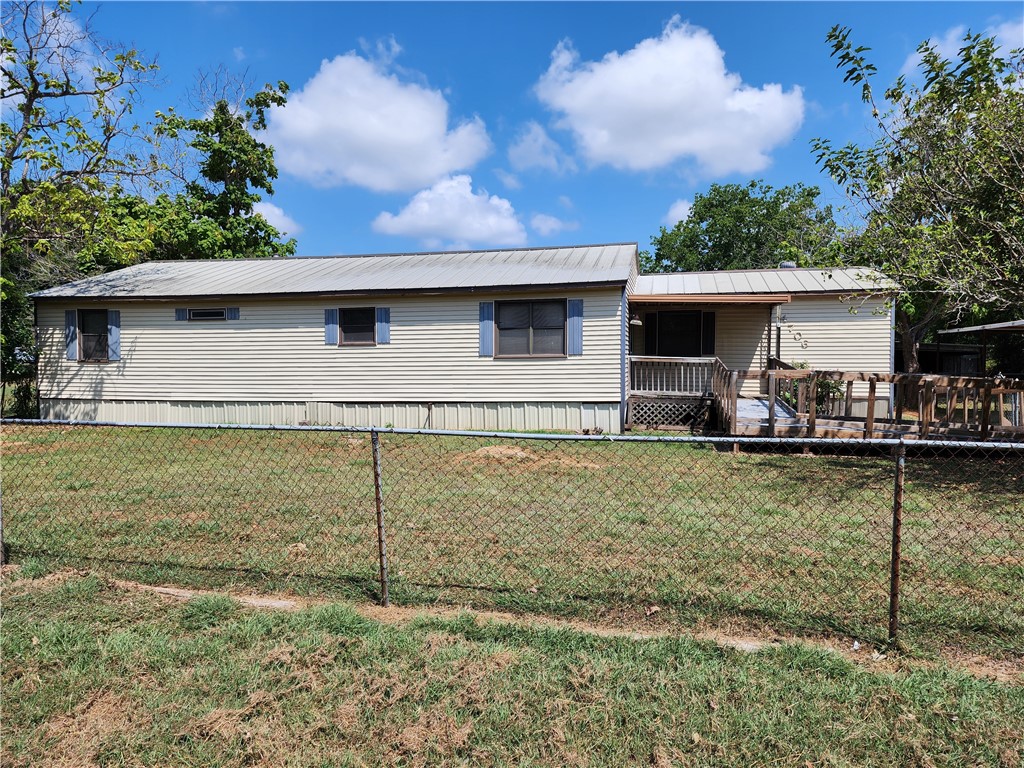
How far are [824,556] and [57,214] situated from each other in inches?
637

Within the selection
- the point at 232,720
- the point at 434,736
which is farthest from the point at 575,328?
the point at 232,720

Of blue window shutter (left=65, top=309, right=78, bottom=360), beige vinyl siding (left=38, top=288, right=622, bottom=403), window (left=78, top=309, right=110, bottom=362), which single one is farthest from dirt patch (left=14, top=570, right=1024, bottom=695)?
blue window shutter (left=65, top=309, right=78, bottom=360)

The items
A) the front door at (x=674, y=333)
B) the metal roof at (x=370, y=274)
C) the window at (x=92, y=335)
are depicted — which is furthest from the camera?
the front door at (x=674, y=333)

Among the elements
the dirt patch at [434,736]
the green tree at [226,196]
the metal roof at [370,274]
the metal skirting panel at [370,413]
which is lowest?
the dirt patch at [434,736]

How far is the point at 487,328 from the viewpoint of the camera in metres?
12.2

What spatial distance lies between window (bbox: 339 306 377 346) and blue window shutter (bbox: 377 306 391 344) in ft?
0.57

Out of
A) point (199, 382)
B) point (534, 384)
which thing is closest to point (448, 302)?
point (534, 384)

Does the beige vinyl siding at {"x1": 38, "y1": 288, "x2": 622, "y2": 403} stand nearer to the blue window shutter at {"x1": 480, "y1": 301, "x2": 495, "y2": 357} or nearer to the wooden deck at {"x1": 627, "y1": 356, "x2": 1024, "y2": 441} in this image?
the blue window shutter at {"x1": 480, "y1": 301, "x2": 495, "y2": 357}

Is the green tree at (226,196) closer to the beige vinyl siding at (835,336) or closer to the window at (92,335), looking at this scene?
the window at (92,335)

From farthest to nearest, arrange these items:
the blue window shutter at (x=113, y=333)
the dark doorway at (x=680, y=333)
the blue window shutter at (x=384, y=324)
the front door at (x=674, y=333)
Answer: the front door at (x=674, y=333), the dark doorway at (x=680, y=333), the blue window shutter at (x=113, y=333), the blue window shutter at (x=384, y=324)

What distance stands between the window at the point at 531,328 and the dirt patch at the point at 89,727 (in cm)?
994

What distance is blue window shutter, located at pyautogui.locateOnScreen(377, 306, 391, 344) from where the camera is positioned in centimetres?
1266

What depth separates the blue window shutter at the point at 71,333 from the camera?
45.0 ft

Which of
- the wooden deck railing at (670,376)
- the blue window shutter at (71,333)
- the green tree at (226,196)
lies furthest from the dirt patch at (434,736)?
the green tree at (226,196)
